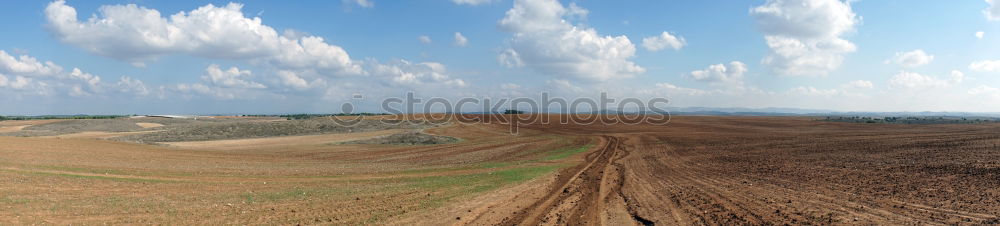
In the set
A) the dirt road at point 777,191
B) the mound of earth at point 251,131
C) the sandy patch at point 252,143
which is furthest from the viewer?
the mound of earth at point 251,131

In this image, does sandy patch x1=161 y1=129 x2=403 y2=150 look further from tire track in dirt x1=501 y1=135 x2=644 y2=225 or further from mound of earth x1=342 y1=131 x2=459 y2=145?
tire track in dirt x1=501 y1=135 x2=644 y2=225

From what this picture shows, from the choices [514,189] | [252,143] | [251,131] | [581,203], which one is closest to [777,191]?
[581,203]

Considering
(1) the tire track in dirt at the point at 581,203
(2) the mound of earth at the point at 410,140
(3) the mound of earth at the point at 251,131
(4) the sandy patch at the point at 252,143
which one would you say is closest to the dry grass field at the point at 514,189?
(1) the tire track in dirt at the point at 581,203

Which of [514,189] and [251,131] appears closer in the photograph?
[514,189]

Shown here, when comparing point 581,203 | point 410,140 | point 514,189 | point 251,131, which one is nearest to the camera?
point 581,203

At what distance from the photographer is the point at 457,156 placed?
29.0 meters

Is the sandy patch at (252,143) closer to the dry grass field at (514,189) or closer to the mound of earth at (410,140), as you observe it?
the mound of earth at (410,140)

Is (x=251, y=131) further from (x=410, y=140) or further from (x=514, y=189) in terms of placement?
(x=514, y=189)

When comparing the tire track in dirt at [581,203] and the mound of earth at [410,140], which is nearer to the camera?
the tire track in dirt at [581,203]

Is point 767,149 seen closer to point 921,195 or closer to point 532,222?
point 921,195

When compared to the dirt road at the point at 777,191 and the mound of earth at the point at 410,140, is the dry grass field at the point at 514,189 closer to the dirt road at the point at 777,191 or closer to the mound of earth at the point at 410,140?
the dirt road at the point at 777,191

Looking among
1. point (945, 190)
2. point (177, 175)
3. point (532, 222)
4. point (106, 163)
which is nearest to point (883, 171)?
point (945, 190)

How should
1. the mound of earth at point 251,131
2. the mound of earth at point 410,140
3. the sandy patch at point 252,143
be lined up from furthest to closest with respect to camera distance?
the mound of earth at point 251,131 < the sandy patch at point 252,143 < the mound of earth at point 410,140

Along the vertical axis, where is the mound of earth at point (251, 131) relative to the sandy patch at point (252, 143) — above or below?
above
